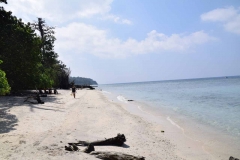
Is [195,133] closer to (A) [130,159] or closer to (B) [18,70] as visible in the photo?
(A) [130,159]

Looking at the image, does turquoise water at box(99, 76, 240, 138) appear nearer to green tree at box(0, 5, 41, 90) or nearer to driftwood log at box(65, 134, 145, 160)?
driftwood log at box(65, 134, 145, 160)

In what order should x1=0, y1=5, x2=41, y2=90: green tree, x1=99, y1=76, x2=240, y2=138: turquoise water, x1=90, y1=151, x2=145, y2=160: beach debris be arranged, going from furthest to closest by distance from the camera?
x1=0, y1=5, x2=41, y2=90: green tree, x1=99, y1=76, x2=240, y2=138: turquoise water, x1=90, y1=151, x2=145, y2=160: beach debris

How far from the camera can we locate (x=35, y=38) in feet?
82.6

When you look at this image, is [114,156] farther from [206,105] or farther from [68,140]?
[206,105]

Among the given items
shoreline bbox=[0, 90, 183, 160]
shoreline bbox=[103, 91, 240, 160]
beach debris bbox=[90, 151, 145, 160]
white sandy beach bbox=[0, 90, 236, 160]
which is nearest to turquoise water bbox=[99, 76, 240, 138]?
shoreline bbox=[103, 91, 240, 160]

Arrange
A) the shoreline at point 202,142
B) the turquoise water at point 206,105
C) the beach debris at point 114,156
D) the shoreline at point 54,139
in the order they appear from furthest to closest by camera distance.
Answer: the turquoise water at point 206,105, the shoreline at point 202,142, the shoreline at point 54,139, the beach debris at point 114,156

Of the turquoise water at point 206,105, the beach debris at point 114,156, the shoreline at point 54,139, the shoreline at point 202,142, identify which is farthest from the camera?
the turquoise water at point 206,105

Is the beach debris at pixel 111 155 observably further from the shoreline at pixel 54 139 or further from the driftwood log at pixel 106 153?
the shoreline at pixel 54 139

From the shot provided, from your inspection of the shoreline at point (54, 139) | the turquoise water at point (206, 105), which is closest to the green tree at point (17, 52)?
the shoreline at point (54, 139)

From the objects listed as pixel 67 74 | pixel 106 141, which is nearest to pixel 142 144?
pixel 106 141

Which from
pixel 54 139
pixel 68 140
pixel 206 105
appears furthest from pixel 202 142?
pixel 206 105

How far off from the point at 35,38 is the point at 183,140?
20964 mm

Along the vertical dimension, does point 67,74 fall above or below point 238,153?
above

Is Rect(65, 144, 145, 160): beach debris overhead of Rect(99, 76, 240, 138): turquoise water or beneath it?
overhead
